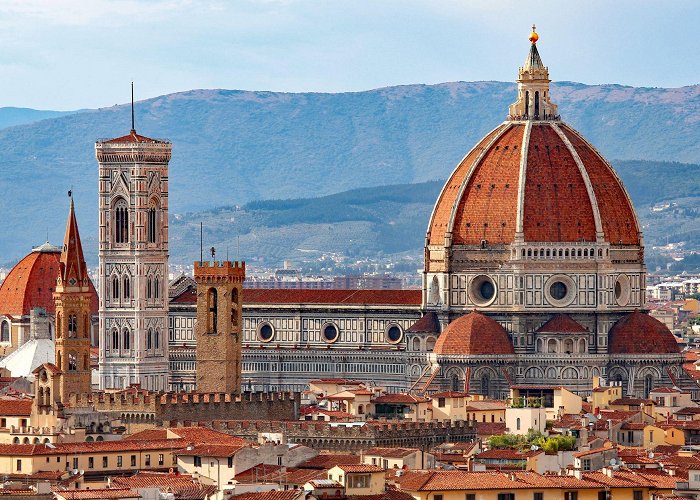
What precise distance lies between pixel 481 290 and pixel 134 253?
683 inches

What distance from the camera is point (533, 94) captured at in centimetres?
15788

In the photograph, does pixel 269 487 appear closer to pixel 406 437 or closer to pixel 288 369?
pixel 406 437

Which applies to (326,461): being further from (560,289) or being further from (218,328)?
(560,289)

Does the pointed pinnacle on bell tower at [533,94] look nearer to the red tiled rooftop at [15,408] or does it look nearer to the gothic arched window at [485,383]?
the gothic arched window at [485,383]

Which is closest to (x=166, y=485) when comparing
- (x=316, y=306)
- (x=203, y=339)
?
(x=203, y=339)

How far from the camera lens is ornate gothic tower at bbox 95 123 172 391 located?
150 m

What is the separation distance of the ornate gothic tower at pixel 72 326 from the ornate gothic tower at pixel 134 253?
50.9ft

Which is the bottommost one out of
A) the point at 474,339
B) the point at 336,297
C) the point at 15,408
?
the point at 15,408

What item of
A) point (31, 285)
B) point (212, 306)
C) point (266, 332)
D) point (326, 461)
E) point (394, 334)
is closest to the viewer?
point (326, 461)

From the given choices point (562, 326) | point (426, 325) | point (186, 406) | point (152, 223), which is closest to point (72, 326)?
point (186, 406)

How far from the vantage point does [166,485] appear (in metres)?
78.6

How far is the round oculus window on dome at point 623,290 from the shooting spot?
153625 millimetres

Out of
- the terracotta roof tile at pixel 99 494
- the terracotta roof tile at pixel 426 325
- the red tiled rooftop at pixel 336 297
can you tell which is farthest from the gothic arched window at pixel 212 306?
the terracotta roof tile at pixel 99 494

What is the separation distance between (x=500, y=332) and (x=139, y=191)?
60.5ft
